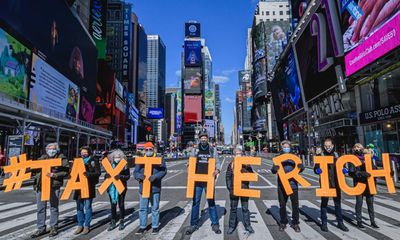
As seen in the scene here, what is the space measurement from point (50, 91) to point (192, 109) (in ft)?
521

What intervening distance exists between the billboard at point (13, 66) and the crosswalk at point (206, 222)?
21.9 meters

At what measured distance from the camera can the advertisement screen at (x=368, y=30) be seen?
56.3 ft

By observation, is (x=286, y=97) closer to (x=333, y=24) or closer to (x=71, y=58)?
(x=333, y=24)

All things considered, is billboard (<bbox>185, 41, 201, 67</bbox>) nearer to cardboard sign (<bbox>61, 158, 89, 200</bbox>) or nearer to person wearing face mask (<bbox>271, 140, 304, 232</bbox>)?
cardboard sign (<bbox>61, 158, 89, 200</bbox>)

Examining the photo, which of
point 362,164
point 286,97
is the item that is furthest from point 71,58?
point 362,164

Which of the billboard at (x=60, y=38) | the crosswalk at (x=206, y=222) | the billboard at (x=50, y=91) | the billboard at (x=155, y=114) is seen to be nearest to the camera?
the crosswalk at (x=206, y=222)

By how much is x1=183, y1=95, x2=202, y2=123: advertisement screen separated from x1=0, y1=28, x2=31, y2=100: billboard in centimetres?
16189

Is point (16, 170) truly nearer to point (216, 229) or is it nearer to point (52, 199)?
point (52, 199)

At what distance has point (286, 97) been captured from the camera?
2152 inches

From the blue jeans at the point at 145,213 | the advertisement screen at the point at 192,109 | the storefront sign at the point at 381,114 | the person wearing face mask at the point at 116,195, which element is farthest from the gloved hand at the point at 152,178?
the advertisement screen at the point at 192,109

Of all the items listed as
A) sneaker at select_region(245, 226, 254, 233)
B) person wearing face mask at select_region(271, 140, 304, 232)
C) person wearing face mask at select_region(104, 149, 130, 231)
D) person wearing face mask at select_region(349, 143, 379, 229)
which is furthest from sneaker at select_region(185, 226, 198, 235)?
person wearing face mask at select_region(349, 143, 379, 229)

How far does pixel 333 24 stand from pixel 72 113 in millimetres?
41234

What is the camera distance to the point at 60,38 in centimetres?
4259

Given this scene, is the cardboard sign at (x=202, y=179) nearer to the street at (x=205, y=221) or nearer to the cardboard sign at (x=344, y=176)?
the street at (x=205, y=221)
